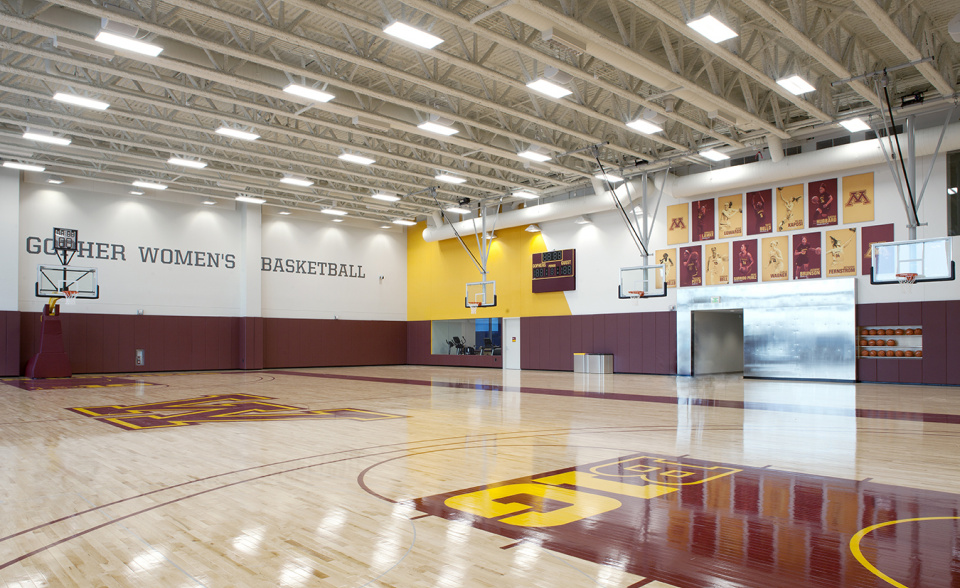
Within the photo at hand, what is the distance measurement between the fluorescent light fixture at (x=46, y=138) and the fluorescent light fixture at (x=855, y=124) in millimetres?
22637

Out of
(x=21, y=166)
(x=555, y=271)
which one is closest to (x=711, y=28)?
(x=555, y=271)

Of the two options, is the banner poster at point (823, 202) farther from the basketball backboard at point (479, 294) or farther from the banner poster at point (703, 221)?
the basketball backboard at point (479, 294)

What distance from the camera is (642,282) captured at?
24.2 m

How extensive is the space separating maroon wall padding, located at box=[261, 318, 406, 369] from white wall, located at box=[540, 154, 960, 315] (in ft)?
36.0

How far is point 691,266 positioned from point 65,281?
23.2 metres

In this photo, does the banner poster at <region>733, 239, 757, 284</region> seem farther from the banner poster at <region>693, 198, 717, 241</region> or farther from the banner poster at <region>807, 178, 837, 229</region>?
the banner poster at <region>807, 178, 837, 229</region>

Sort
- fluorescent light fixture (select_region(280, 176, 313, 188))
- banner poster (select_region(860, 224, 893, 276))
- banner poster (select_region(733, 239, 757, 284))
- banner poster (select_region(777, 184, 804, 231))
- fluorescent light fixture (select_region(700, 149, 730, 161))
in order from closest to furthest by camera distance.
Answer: banner poster (select_region(860, 224, 893, 276)) < fluorescent light fixture (select_region(700, 149, 730, 161)) < banner poster (select_region(777, 184, 804, 231)) < banner poster (select_region(733, 239, 757, 284)) < fluorescent light fixture (select_region(280, 176, 313, 188))

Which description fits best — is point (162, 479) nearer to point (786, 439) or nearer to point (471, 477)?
point (471, 477)

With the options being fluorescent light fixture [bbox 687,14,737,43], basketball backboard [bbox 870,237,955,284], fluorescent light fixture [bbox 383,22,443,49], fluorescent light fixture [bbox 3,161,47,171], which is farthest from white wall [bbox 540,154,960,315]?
fluorescent light fixture [bbox 3,161,47,171]

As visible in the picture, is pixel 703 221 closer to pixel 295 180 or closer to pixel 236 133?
pixel 295 180

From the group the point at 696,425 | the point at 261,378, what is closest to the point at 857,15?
the point at 696,425

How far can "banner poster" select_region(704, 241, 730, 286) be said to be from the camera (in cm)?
2245

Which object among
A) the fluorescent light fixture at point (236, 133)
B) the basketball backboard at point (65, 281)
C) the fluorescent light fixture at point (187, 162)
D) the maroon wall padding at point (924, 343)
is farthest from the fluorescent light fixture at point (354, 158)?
the maroon wall padding at point (924, 343)

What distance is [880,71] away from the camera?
1455 cm
